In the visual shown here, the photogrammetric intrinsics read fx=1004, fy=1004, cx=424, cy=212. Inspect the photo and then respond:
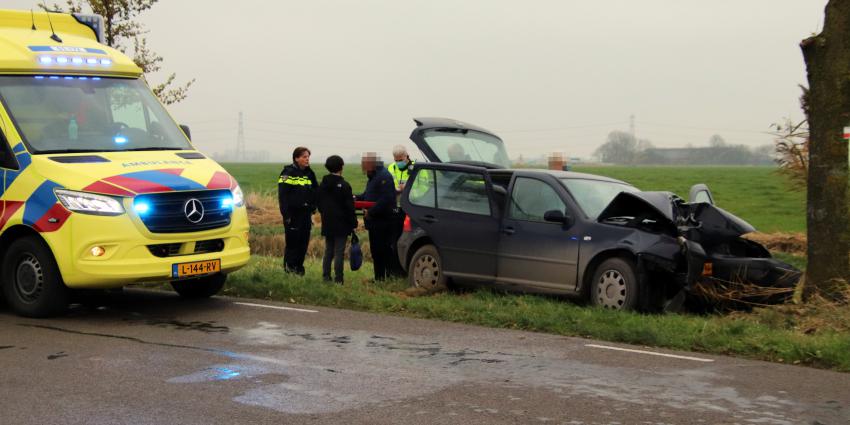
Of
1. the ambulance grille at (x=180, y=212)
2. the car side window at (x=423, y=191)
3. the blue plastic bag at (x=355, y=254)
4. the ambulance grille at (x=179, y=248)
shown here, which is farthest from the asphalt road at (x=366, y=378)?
the blue plastic bag at (x=355, y=254)

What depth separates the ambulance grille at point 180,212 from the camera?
1015cm

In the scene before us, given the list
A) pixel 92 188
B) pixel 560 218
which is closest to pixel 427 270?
pixel 560 218

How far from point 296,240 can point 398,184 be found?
1.78 metres

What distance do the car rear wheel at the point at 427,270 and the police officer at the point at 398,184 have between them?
3.51ft

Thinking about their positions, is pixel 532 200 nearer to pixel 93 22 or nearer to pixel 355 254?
pixel 355 254

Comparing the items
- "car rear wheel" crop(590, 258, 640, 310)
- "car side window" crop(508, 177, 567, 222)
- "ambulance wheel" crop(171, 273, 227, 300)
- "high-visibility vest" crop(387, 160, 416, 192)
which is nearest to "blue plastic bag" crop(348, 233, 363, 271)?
"high-visibility vest" crop(387, 160, 416, 192)

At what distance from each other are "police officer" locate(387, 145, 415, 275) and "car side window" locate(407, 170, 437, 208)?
41cm

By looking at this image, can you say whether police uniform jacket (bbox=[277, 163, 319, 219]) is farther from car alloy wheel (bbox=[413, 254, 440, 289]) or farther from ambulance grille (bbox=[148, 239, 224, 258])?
ambulance grille (bbox=[148, 239, 224, 258])

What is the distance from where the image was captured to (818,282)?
1073 cm

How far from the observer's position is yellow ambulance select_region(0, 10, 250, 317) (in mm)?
9969

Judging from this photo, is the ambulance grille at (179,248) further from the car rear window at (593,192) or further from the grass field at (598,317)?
the car rear window at (593,192)

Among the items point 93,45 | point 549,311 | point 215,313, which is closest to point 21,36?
point 93,45

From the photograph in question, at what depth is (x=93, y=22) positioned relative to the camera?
41.9 feet

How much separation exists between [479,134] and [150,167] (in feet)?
19.9
